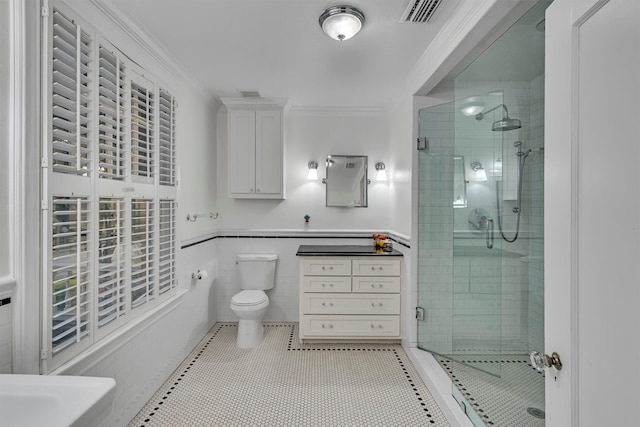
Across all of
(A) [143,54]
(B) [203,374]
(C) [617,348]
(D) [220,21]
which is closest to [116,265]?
(B) [203,374]

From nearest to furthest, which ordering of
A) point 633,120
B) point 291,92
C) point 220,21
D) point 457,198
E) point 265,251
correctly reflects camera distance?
point 633,120, point 220,21, point 457,198, point 291,92, point 265,251

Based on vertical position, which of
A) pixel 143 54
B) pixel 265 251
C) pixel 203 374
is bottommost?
pixel 203 374

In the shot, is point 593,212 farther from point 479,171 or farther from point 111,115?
point 111,115

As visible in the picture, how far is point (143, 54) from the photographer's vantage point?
197 cm

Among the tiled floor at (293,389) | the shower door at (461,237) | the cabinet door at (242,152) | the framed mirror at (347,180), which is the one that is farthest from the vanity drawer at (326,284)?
the cabinet door at (242,152)

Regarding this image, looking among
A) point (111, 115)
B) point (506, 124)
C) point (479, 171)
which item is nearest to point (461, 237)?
point (479, 171)

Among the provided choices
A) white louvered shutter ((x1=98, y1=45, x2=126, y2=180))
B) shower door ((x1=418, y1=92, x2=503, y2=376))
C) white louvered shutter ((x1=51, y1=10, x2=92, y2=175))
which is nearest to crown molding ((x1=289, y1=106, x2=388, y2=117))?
shower door ((x1=418, y1=92, x2=503, y2=376))

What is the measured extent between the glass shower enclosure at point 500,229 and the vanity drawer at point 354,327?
0.55 meters

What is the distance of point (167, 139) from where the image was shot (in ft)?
7.33

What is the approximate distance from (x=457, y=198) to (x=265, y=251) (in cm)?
207

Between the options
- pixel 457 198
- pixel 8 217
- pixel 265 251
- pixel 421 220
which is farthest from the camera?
pixel 265 251

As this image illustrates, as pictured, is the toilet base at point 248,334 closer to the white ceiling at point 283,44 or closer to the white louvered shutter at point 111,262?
the white louvered shutter at point 111,262

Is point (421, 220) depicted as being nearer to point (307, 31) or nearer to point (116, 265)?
point (307, 31)

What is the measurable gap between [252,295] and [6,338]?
1833 mm
